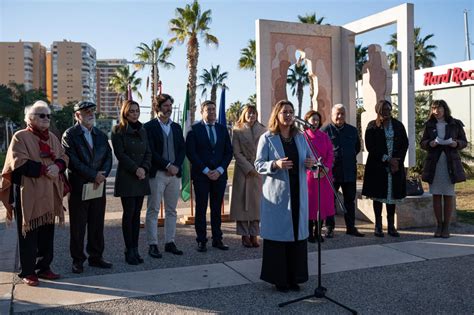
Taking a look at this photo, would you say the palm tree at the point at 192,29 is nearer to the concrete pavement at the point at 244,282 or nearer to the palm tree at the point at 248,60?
the palm tree at the point at 248,60

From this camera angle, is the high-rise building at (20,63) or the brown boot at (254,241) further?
the high-rise building at (20,63)

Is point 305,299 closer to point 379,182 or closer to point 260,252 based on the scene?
point 260,252

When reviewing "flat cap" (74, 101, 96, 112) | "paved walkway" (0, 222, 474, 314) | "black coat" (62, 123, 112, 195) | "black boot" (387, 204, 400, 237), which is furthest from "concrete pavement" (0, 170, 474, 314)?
"flat cap" (74, 101, 96, 112)

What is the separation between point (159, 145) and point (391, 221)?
151 inches

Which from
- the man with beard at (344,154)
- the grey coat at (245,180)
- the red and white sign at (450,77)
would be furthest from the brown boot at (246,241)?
the red and white sign at (450,77)

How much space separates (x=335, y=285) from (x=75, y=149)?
3374 mm

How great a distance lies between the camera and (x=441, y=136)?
24.8ft

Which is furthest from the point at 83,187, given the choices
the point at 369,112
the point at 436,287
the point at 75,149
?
the point at 369,112

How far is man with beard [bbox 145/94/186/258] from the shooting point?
6531 millimetres

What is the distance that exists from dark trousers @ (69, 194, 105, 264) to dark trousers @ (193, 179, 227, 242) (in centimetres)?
141

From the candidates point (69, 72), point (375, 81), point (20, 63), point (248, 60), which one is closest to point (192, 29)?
point (248, 60)

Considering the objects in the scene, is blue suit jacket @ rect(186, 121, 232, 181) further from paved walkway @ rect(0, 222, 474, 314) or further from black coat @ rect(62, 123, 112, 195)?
paved walkway @ rect(0, 222, 474, 314)

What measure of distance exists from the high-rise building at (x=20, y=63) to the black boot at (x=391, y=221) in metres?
126

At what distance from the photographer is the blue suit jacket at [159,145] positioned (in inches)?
256
